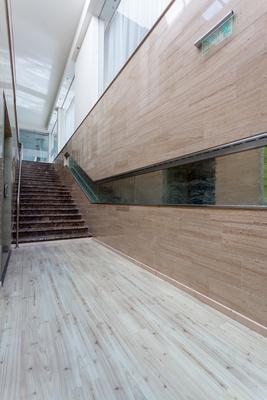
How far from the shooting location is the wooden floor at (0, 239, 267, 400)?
45.2 inches

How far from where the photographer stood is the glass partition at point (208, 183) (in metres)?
1.70

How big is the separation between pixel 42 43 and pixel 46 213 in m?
→ 5.61

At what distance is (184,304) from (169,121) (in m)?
1.92

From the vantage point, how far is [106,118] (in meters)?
4.54

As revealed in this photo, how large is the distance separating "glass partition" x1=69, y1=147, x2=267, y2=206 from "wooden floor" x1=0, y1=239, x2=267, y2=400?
37.9 inches

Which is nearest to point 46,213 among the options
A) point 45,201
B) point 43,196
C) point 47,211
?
point 47,211

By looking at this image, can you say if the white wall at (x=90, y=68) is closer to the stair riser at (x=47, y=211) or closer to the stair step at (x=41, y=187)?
the stair step at (x=41, y=187)

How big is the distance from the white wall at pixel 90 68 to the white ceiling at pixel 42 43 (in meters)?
0.67

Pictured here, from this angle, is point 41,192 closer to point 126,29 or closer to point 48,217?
point 48,217

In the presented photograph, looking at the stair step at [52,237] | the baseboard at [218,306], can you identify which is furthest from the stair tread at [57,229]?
the baseboard at [218,306]

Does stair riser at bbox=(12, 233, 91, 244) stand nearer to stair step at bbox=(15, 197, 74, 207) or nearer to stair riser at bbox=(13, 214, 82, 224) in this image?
stair riser at bbox=(13, 214, 82, 224)

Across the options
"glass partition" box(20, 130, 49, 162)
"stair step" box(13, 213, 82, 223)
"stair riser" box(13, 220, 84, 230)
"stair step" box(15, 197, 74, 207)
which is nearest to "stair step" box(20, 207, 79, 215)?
"stair step" box(13, 213, 82, 223)

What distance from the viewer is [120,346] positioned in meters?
1.48

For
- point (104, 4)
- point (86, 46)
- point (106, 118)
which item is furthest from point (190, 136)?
point (86, 46)
